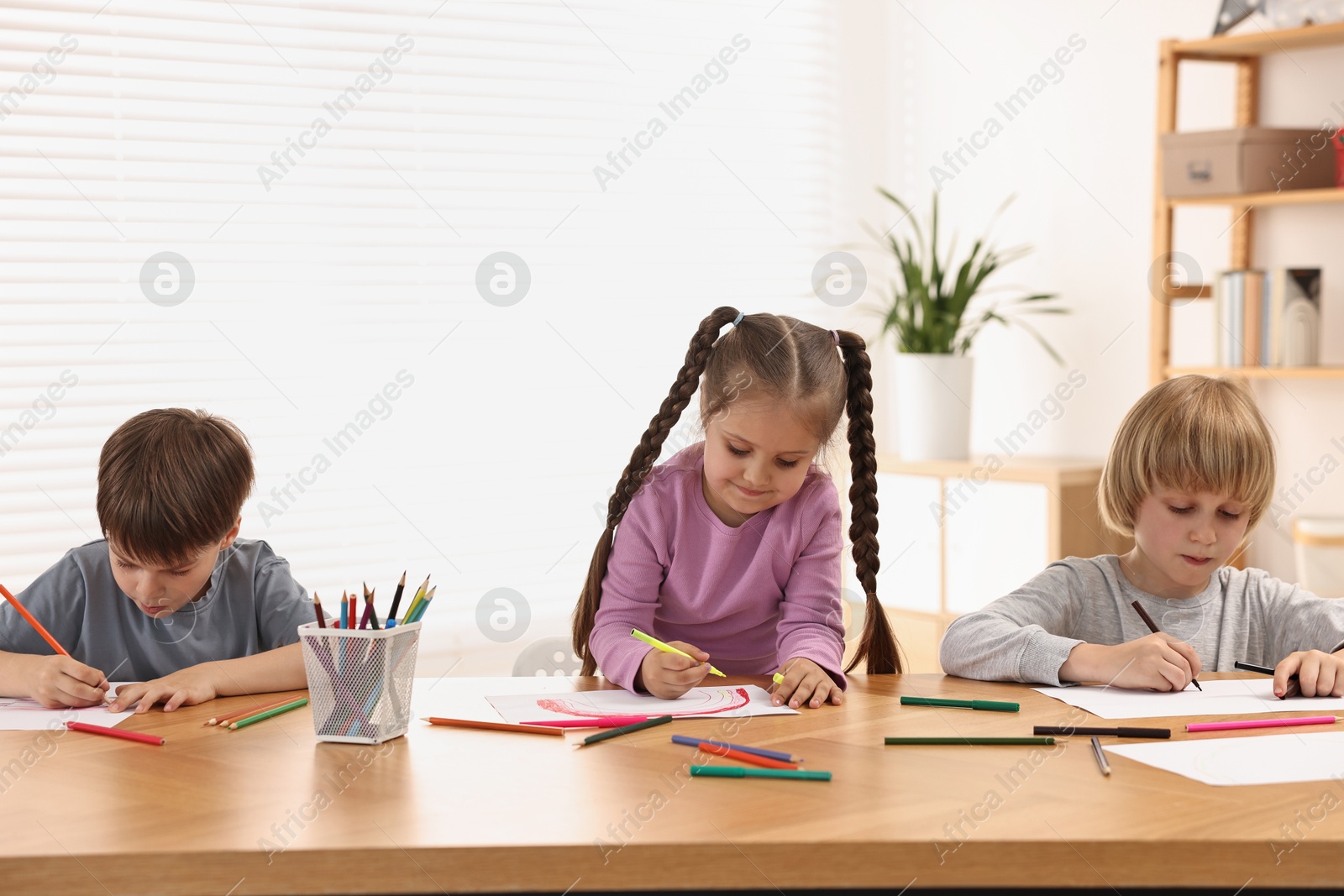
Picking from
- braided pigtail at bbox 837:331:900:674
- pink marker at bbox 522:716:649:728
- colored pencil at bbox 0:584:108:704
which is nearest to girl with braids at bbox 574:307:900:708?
braided pigtail at bbox 837:331:900:674

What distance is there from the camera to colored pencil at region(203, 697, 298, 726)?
1.26 m

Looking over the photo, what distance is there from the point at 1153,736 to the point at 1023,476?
7.71 ft

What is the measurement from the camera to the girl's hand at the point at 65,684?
1320mm

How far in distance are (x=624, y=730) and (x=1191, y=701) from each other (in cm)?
63

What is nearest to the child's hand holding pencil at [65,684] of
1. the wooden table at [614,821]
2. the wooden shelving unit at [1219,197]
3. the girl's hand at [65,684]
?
the girl's hand at [65,684]

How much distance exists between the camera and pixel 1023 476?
11.4 ft

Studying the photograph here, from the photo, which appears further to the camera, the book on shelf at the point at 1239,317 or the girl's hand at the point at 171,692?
the book on shelf at the point at 1239,317

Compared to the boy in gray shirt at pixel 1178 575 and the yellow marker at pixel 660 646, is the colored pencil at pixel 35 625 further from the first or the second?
the boy in gray shirt at pixel 1178 575

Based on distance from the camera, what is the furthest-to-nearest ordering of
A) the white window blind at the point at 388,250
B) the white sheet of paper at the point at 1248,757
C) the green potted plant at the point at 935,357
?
the green potted plant at the point at 935,357
the white window blind at the point at 388,250
the white sheet of paper at the point at 1248,757

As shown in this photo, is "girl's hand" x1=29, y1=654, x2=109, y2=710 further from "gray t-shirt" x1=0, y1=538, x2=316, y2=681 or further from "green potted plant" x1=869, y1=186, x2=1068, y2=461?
"green potted plant" x1=869, y1=186, x2=1068, y2=461

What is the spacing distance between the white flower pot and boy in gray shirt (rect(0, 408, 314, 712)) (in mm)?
2442

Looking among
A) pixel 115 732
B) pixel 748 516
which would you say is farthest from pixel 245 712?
pixel 748 516

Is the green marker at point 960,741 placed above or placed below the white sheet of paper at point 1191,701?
below

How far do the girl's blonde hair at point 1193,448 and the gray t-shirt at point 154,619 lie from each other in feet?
3.65
